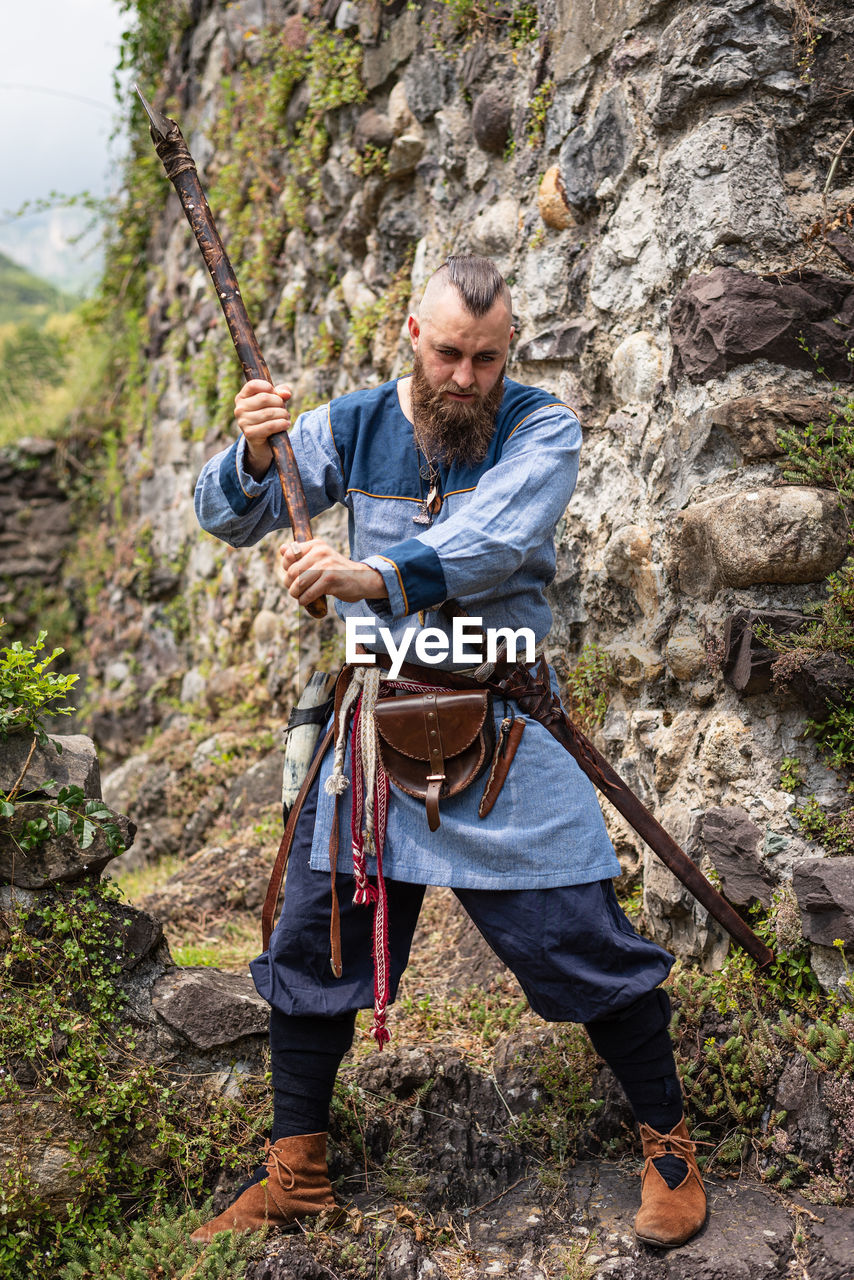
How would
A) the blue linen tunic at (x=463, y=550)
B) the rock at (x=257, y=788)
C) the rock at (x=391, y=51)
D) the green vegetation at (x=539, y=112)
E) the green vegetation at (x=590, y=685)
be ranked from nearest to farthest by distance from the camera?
the blue linen tunic at (x=463, y=550), the green vegetation at (x=590, y=685), the green vegetation at (x=539, y=112), the rock at (x=391, y=51), the rock at (x=257, y=788)

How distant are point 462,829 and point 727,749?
3.05 ft

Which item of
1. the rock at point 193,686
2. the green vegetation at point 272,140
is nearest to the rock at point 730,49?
the green vegetation at point 272,140

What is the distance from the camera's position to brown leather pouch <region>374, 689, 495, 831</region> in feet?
7.71

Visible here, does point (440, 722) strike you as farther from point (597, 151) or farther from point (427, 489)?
point (597, 151)

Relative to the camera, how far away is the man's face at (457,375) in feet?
7.87

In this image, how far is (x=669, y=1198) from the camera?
2303 mm

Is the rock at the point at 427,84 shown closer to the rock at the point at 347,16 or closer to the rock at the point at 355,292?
the rock at the point at 347,16

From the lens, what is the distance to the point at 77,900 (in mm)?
2656

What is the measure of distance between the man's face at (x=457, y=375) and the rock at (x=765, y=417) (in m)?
0.77

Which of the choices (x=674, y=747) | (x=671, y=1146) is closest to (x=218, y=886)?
(x=674, y=747)

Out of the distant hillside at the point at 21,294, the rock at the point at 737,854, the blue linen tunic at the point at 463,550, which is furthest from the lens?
the distant hillside at the point at 21,294

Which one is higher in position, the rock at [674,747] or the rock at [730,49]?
the rock at [730,49]

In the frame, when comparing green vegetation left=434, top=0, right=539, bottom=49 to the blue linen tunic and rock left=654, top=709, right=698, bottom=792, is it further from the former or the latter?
rock left=654, top=709, right=698, bottom=792

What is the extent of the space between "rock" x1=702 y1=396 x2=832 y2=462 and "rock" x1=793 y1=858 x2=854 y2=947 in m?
1.12
